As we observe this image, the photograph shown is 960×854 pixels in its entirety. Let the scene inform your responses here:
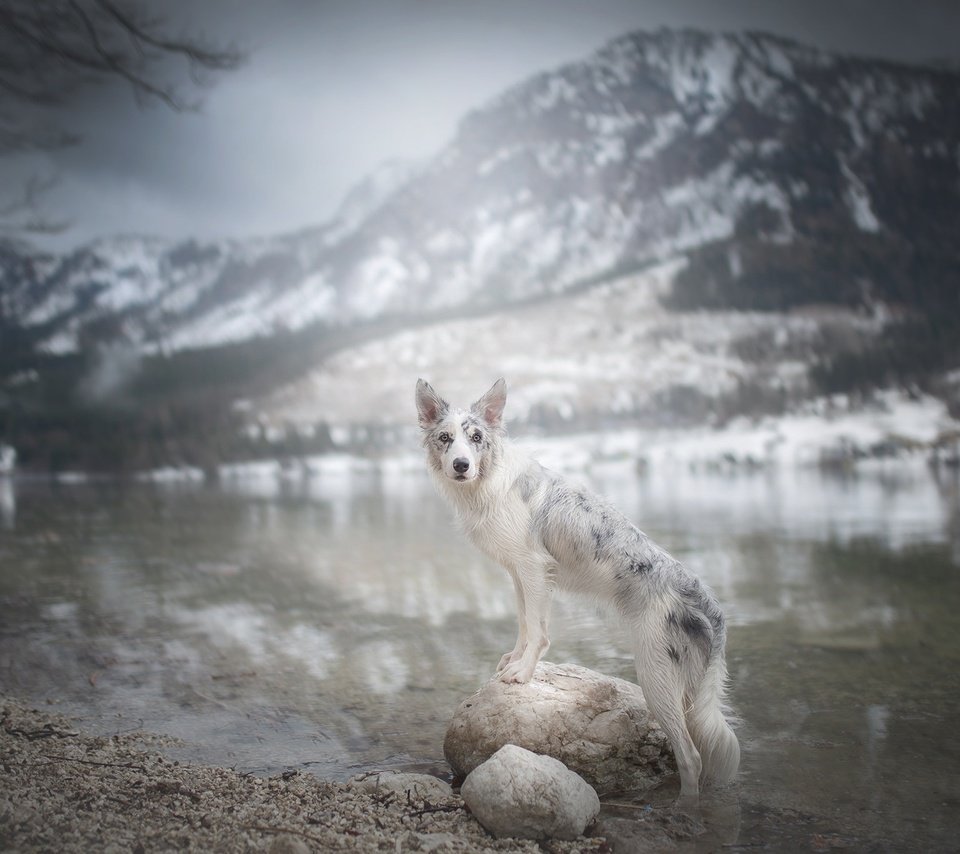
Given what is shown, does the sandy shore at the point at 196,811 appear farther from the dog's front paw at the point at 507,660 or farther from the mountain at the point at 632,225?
the mountain at the point at 632,225

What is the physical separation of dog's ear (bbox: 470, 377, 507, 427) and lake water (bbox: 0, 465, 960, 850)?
43.8 inches

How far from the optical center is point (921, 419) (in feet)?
93.2

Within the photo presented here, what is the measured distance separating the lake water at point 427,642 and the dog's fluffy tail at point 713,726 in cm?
24

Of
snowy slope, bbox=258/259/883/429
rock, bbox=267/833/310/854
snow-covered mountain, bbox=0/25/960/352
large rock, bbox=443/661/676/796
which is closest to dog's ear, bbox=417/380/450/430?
A: large rock, bbox=443/661/676/796

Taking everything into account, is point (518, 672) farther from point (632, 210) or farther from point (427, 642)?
point (632, 210)

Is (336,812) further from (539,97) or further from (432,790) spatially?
(539,97)

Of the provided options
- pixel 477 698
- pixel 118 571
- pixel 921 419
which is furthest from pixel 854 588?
pixel 921 419

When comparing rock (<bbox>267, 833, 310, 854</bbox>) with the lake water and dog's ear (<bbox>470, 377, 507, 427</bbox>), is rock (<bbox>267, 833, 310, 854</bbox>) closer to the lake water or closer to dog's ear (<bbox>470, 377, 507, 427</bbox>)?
the lake water

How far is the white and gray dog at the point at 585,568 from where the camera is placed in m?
3.74

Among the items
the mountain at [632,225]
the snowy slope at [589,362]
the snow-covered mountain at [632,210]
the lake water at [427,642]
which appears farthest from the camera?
the snow-covered mountain at [632,210]

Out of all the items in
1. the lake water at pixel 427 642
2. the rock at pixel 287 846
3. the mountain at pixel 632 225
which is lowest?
the lake water at pixel 427 642

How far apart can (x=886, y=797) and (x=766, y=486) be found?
2050cm

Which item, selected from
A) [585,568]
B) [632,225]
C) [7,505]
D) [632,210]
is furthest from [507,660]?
[632,210]

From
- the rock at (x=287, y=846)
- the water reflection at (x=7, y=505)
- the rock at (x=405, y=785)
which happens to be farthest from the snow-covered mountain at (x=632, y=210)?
the rock at (x=287, y=846)
